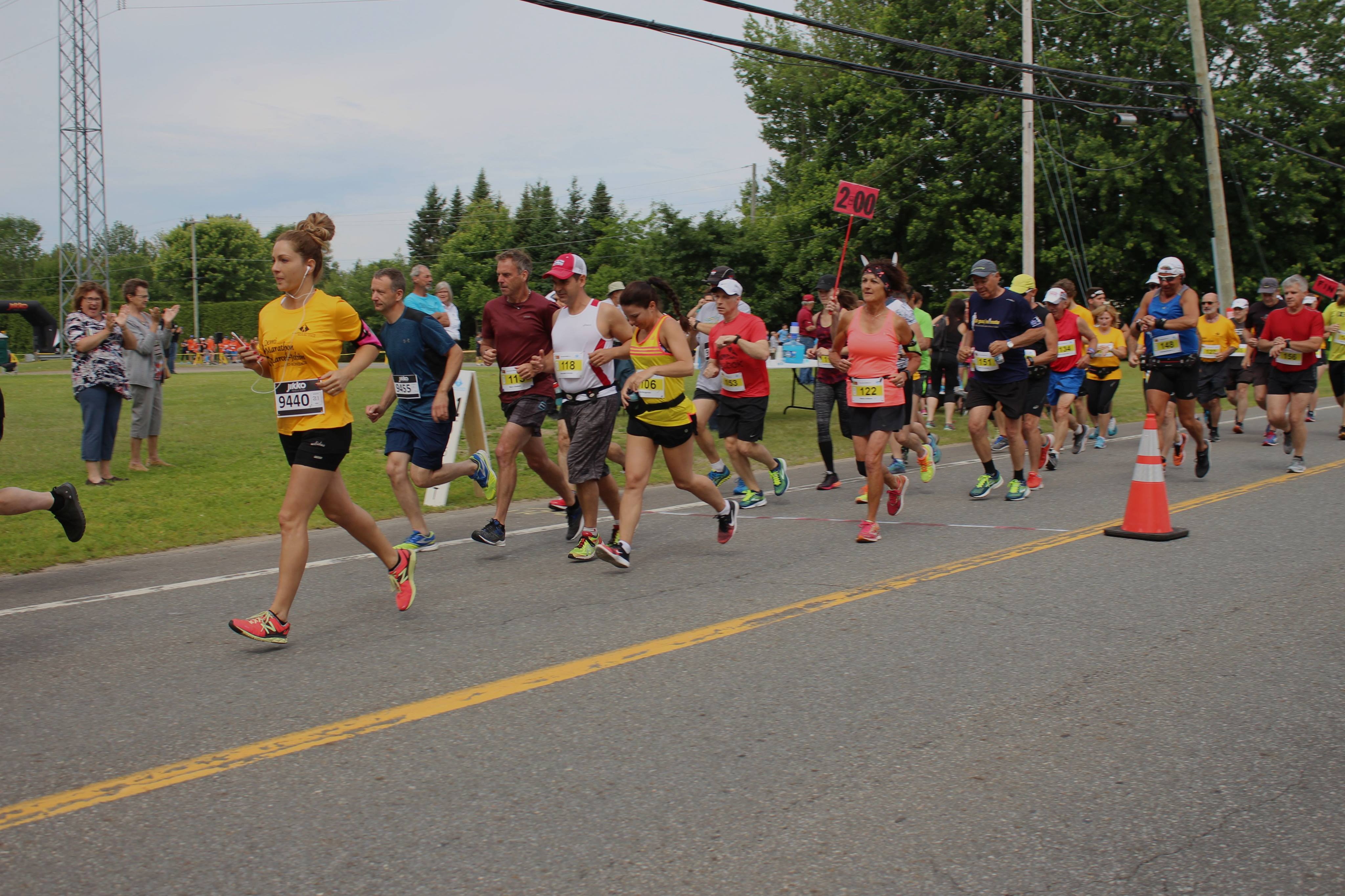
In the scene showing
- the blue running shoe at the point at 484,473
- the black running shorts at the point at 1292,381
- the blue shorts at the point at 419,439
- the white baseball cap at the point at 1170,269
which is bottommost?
the blue running shoe at the point at 484,473

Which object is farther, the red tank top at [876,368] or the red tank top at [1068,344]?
the red tank top at [1068,344]

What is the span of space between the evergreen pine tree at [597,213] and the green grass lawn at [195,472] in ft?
195

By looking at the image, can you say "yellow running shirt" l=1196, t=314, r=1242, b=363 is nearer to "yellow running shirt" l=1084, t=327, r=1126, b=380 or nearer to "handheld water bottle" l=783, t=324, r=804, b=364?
"yellow running shirt" l=1084, t=327, r=1126, b=380

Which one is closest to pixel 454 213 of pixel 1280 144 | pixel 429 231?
pixel 429 231

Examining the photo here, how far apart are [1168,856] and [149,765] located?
10.6 ft

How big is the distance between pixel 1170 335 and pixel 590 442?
6721 millimetres

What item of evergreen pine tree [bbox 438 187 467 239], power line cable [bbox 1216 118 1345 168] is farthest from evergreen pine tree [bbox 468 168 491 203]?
power line cable [bbox 1216 118 1345 168]

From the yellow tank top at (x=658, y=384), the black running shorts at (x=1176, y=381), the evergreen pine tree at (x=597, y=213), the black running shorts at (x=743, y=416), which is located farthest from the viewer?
the evergreen pine tree at (x=597, y=213)

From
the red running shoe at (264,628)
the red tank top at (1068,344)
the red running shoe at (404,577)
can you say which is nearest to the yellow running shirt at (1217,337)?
the red tank top at (1068,344)

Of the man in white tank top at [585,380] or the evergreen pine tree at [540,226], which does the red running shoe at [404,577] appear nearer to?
the man in white tank top at [585,380]

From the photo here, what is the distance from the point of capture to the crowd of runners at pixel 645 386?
17.5 feet

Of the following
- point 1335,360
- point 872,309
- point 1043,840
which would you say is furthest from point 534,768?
point 1335,360

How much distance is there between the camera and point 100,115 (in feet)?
163

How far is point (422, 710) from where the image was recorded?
4.28m
